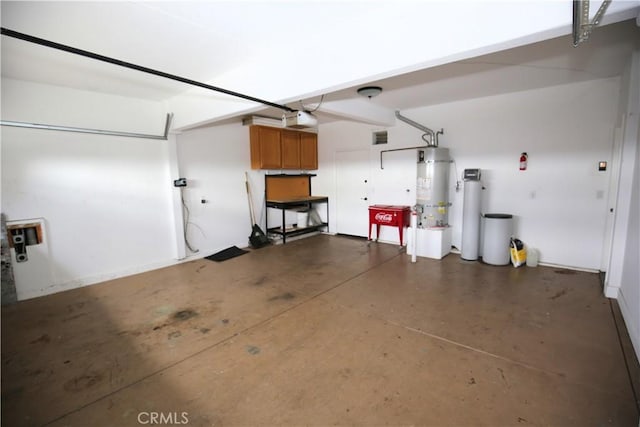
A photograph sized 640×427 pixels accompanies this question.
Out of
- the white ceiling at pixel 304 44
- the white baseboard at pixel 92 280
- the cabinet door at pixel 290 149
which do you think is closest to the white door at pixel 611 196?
the white ceiling at pixel 304 44

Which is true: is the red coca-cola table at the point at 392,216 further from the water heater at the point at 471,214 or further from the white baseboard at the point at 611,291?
the white baseboard at the point at 611,291

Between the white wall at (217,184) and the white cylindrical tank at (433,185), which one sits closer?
the white cylindrical tank at (433,185)

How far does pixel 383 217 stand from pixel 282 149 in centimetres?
263

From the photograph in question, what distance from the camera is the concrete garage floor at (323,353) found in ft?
6.03

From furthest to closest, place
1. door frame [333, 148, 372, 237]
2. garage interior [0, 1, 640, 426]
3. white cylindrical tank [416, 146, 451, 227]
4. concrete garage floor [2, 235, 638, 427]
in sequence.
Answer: door frame [333, 148, 372, 237] → white cylindrical tank [416, 146, 451, 227] → garage interior [0, 1, 640, 426] → concrete garage floor [2, 235, 638, 427]

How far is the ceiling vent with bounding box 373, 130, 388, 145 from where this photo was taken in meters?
5.97

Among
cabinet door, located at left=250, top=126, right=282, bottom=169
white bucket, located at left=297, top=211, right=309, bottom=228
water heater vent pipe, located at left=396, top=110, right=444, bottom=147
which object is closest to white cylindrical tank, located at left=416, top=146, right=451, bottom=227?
water heater vent pipe, located at left=396, top=110, right=444, bottom=147

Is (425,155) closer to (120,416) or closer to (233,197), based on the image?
(233,197)

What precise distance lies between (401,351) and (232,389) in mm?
1344

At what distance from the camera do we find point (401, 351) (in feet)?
7.91

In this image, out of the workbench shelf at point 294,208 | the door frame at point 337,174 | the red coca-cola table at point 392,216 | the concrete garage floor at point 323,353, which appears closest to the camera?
the concrete garage floor at point 323,353

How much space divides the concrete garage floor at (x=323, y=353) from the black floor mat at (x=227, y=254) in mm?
1191

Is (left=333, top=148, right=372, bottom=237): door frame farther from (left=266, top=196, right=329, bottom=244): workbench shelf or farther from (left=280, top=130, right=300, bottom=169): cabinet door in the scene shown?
(left=280, top=130, right=300, bottom=169): cabinet door

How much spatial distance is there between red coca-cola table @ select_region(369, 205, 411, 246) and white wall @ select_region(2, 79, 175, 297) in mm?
3712
